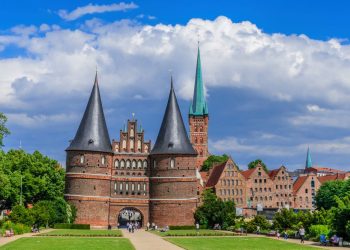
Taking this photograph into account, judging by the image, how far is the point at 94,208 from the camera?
83.2m

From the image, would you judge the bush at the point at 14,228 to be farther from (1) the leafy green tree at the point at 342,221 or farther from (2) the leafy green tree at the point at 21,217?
(1) the leafy green tree at the point at 342,221

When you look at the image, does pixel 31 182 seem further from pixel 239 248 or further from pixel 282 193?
pixel 282 193

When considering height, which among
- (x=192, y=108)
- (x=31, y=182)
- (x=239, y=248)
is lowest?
(x=239, y=248)

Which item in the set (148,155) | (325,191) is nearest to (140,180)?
(148,155)

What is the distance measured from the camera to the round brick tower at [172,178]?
278 feet

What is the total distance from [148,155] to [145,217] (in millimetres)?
9632

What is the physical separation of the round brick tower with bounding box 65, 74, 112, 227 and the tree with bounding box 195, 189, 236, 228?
14.4m

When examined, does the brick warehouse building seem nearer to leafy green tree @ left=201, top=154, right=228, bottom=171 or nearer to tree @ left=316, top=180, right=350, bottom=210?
tree @ left=316, top=180, right=350, bottom=210

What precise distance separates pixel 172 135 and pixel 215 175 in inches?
1332

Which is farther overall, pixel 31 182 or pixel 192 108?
pixel 192 108

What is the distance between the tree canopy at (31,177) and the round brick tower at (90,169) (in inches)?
99.5

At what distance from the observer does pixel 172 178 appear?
8525 centimetres

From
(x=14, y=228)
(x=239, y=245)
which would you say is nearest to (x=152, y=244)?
(x=239, y=245)

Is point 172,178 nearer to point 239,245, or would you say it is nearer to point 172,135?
point 172,135
